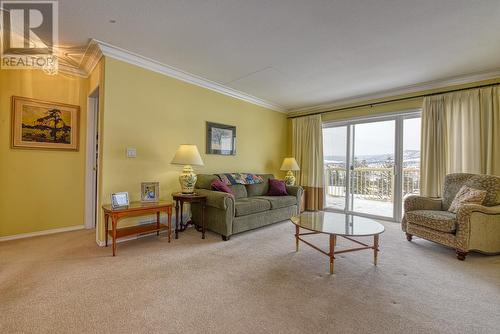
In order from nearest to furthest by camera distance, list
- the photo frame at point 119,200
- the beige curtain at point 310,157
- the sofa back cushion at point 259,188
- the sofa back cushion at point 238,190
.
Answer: the photo frame at point 119,200 → the sofa back cushion at point 238,190 → the sofa back cushion at point 259,188 → the beige curtain at point 310,157

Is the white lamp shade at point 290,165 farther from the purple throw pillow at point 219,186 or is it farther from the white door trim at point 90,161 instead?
the white door trim at point 90,161

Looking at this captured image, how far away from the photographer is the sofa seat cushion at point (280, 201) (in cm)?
378

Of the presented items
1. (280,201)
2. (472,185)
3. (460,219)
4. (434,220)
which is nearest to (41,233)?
(280,201)

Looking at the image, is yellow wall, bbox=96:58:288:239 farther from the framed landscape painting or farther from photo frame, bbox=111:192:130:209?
the framed landscape painting

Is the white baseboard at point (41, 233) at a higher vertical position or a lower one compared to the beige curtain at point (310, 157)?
lower

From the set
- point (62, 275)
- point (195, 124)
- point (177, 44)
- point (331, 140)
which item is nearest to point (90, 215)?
point (62, 275)

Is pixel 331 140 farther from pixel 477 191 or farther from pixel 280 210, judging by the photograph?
pixel 477 191

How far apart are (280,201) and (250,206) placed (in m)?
0.75

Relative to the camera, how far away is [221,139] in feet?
13.9

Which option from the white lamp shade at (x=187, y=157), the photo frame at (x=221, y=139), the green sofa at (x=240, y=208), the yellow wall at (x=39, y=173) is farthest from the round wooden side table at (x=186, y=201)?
the yellow wall at (x=39, y=173)

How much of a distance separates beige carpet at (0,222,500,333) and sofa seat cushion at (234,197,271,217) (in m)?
0.55

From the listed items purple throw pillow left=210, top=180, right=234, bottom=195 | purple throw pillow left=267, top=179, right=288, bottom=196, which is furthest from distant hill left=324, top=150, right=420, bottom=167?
purple throw pillow left=210, top=180, right=234, bottom=195

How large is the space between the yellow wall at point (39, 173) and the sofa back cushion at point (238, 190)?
7.88 ft

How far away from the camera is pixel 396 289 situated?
1.91 meters
